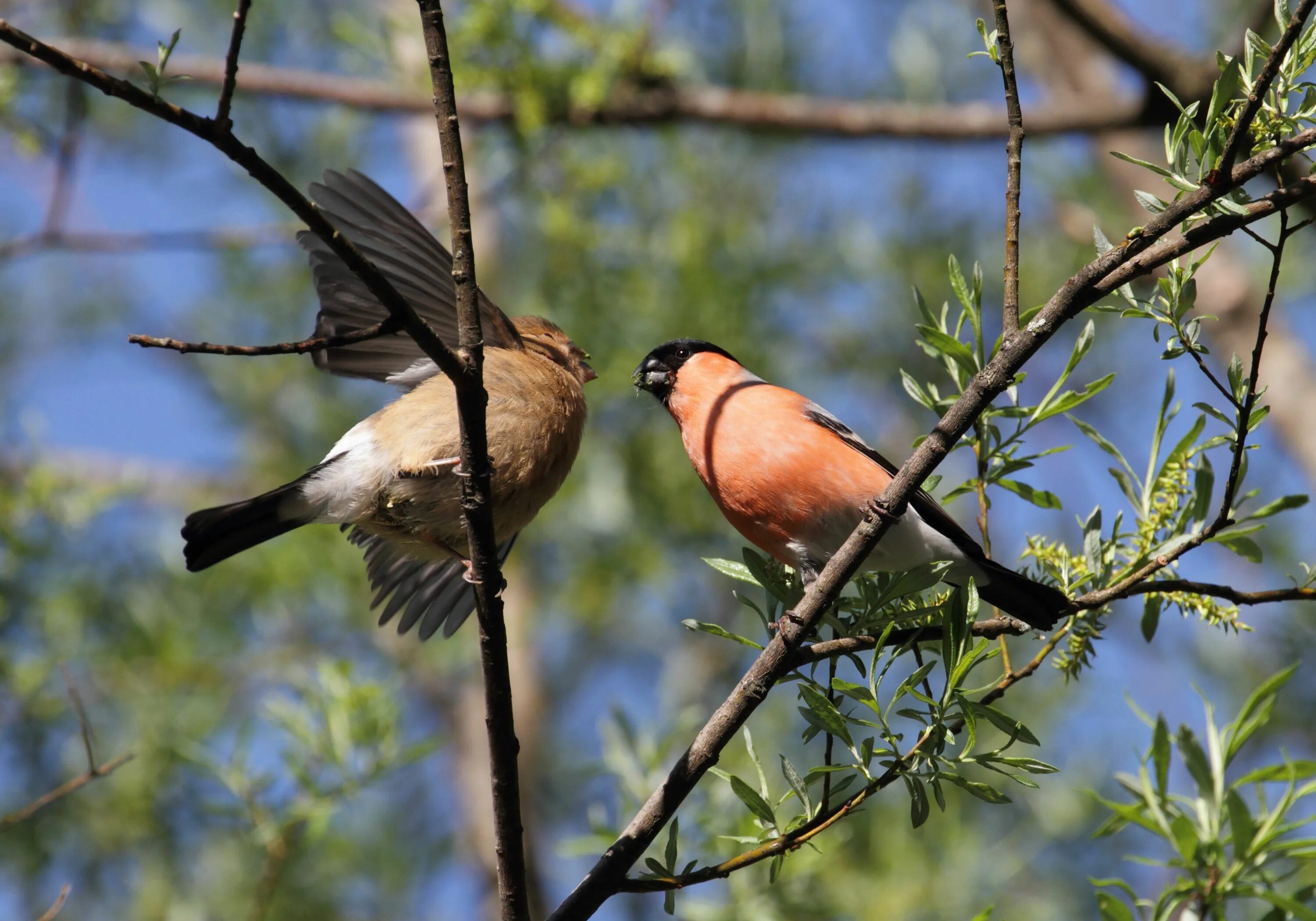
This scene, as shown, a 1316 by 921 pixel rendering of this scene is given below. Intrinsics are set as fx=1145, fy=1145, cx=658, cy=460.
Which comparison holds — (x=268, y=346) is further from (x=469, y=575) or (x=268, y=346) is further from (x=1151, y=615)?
(x=1151, y=615)

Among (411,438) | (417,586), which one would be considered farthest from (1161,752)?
(417,586)

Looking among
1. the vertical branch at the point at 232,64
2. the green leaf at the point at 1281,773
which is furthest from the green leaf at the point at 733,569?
the vertical branch at the point at 232,64

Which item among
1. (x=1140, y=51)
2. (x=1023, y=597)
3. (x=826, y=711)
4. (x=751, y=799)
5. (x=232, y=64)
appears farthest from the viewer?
(x=1140, y=51)

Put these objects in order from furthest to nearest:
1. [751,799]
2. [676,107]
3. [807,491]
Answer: [676,107]
[807,491]
[751,799]

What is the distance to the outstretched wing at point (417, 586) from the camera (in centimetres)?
412

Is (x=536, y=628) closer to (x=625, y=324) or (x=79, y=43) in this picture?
(x=625, y=324)

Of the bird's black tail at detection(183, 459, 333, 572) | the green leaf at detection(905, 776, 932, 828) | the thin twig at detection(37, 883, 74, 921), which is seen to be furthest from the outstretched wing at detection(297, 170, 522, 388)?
the green leaf at detection(905, 776, 932, 828)

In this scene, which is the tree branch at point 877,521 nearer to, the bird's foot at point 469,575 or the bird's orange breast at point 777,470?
the bird's foot at point 469,575

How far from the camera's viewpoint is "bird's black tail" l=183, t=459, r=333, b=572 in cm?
353

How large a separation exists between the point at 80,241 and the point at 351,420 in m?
2.49

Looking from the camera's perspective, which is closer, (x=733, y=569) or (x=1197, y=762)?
(x=1197, y=762)

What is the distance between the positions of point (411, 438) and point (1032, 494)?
1865 mm

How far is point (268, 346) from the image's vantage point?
6.01 feet

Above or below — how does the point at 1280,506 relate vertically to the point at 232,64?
below
